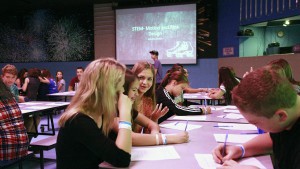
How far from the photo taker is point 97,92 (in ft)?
4.70

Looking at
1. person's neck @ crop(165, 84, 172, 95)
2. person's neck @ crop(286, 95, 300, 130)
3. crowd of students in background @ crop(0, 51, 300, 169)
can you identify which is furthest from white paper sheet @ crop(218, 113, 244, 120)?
person's neck @ crop(286, 95, 300, 130)

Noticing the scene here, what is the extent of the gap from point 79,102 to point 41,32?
928cm

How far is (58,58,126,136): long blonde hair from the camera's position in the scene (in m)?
1.42

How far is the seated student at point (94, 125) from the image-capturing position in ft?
4.41

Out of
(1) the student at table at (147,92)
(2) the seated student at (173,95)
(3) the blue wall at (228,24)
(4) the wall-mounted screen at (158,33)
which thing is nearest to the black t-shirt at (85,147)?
(1) the student at table at (147,92)

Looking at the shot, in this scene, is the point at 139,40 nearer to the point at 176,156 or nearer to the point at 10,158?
the point at 10,158

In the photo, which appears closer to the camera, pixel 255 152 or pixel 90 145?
pixel 90 145

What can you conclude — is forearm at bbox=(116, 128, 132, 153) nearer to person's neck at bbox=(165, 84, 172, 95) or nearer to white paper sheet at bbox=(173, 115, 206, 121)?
white paper sheet at bbox=(173, 115, 206, 121)

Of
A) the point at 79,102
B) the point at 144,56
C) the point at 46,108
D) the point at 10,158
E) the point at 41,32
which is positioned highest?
the point at 41,32

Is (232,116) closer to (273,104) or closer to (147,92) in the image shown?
(147,92)

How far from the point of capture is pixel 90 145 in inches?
52.9

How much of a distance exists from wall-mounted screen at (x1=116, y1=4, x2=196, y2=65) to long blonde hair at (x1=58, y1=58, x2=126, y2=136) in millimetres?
7048

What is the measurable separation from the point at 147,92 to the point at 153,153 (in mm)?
1097

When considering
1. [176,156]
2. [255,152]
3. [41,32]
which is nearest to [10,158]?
[176,156]
